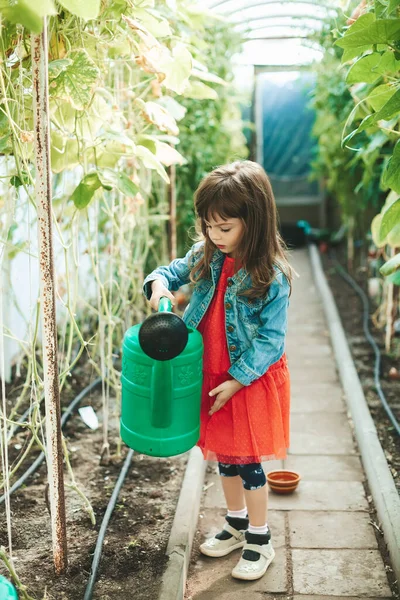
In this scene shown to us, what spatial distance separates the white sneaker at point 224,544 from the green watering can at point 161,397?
1.73ft

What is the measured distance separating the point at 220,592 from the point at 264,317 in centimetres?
83

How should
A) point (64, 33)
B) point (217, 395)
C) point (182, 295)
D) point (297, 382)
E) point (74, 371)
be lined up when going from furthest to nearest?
point (182, 295) → point (297, 382) → point (74, 371) → point (217, 395) → point (64, 33)

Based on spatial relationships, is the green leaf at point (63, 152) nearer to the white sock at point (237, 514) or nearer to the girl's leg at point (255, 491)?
the girl's leg at point (255, 491)

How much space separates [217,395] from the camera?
6.78 ft

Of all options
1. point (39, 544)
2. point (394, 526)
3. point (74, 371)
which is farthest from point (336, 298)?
point (39, 544)

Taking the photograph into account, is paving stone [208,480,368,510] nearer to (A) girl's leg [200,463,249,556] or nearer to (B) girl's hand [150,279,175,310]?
(A) girl's leg [200,463,249,556]

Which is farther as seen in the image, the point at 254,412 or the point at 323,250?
the point at 323,250

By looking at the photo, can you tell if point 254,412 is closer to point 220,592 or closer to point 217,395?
point 217,395

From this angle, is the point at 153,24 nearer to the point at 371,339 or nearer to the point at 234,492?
the point at 234,492

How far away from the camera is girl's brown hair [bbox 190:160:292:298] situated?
6.44ft

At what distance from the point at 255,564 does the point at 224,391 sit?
1.89 feet

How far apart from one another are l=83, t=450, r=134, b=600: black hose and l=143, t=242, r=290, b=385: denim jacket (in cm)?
66

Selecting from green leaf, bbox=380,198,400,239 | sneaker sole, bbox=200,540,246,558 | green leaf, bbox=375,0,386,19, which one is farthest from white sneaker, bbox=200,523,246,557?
green leaf, bbox=375,0,386,19

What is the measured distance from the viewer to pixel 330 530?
2449 mm
